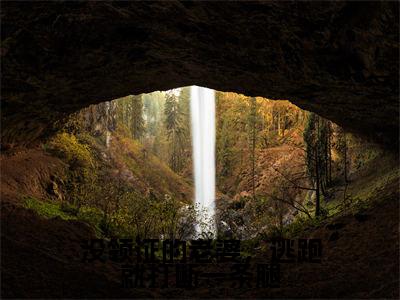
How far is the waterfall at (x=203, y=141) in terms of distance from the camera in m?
44.9

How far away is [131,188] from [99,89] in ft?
67.0

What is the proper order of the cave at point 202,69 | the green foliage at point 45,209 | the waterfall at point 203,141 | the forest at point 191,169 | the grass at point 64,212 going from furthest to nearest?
the waterfall at point 203,141 < the forest at point 191,169 < the grass at point 64,212 < the green foliage at point 45,209 < the cave at point 202,69

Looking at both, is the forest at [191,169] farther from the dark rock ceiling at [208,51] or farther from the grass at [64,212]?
the dark rock ceiling at [208,51]

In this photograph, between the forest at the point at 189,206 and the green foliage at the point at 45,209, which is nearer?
the forest at the point at 189,206

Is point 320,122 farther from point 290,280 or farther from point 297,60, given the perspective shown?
point 290,280

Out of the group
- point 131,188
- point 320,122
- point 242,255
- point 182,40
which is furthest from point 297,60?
point 131,188

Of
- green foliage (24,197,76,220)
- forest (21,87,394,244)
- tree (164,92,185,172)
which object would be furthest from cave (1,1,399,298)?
tree (164,92,185,172)

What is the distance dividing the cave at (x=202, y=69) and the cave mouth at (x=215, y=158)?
3.26 meters

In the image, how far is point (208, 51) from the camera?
738 cm

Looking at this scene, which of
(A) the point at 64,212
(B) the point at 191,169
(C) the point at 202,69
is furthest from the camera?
(B) the point at 191,169

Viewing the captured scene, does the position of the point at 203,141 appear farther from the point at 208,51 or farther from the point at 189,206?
the point at 208,51

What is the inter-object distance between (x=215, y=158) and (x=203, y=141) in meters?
5.70

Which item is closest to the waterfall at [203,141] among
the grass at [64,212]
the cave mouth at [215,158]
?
the cave mouth at [215,158]

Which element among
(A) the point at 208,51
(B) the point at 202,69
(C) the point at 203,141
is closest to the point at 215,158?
(C) the point at 203,141
